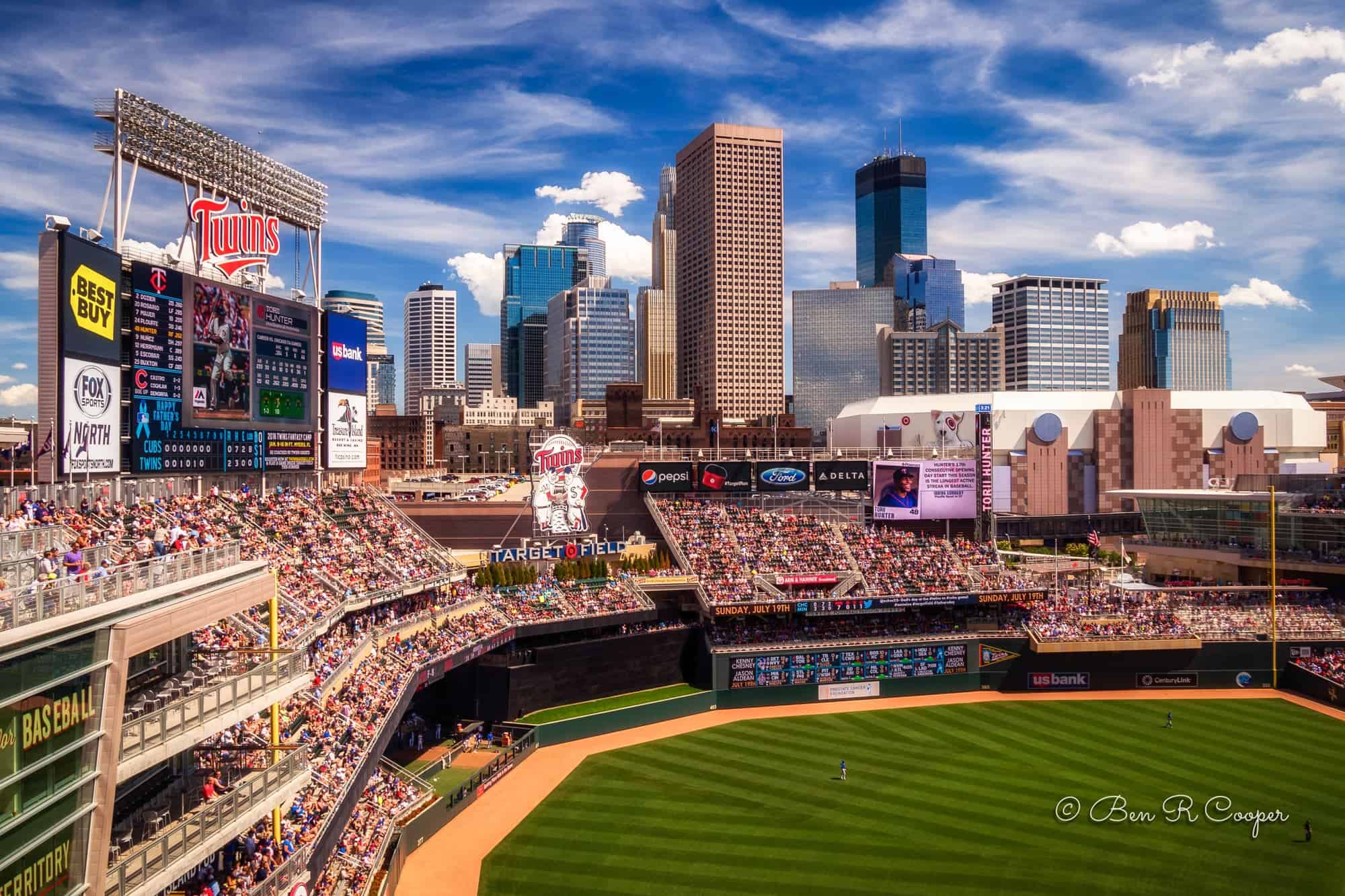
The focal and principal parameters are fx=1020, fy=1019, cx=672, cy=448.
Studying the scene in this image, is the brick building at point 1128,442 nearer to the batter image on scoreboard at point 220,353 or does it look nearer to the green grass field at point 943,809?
the green grass field at point 943,809

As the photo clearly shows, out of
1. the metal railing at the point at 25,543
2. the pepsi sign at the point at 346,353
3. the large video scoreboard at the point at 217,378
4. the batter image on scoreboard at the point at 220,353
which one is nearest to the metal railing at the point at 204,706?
the metal railing at the point at 25,543

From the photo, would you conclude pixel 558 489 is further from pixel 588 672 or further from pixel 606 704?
pixel 606 704

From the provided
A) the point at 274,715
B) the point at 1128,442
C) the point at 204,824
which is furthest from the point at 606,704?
the point at 1128,442

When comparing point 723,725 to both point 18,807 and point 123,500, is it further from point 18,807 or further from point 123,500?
point 18,807

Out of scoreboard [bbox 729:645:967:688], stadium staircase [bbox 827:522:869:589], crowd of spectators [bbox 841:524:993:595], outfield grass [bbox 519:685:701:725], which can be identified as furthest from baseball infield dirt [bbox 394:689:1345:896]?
stadium staircase [bbox 827:522:869:589]

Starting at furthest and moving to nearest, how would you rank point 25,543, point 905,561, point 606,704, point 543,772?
point 905,561 < point 606,704 < point 543,772 < point 25,543

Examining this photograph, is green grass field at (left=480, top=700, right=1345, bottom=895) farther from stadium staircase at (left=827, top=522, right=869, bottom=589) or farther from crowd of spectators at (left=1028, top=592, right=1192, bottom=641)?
stadium staircase at (left=827, top=522, right=869, bottom=589)
